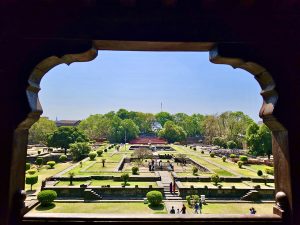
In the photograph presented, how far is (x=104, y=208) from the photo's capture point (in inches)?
496

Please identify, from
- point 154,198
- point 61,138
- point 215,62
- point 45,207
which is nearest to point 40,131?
point 61,138

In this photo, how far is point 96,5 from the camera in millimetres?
2311

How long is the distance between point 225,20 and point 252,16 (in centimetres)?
26

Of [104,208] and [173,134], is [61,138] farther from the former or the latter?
[173,134]

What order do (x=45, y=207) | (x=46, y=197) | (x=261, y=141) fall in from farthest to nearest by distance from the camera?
1. (x=261, y=141)
2. (x=45, y=207)
3. (x=46, y=197)

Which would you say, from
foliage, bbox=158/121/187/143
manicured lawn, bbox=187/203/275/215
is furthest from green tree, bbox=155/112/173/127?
manicured lawn, bbox=187/203/275/215

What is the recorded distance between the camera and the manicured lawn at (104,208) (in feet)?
39.2

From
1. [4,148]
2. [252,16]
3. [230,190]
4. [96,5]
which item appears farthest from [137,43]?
[230,190]

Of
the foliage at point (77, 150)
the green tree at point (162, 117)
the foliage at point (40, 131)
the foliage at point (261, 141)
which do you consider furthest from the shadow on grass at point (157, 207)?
the green tree at point (162, 117)

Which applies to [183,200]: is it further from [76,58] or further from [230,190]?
[76,58]

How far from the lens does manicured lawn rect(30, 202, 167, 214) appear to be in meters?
12.0

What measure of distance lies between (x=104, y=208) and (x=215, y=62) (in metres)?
11.8

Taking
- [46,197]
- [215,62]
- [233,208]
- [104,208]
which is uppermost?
[215,62]

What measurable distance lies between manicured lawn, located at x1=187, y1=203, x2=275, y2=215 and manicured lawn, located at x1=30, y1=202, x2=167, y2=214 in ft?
6.69
